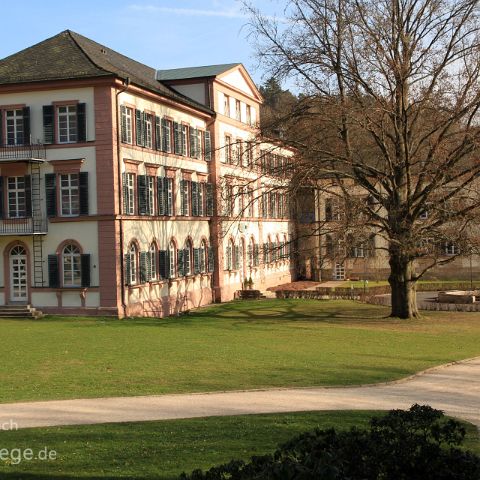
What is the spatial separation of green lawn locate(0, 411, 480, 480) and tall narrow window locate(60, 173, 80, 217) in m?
22.9

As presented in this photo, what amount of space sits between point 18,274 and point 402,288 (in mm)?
17822

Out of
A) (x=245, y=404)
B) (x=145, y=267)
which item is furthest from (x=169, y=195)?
(x=245, y=404)

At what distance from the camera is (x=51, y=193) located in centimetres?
3447

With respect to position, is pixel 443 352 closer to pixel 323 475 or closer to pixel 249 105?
pixel 323 475

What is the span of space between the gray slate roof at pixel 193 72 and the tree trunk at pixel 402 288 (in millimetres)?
18424

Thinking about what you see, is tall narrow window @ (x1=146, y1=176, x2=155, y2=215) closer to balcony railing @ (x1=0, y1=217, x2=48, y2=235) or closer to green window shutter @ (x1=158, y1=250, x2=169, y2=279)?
green window shutter @ (x1=158, y1=250, x2=169, y2=279)

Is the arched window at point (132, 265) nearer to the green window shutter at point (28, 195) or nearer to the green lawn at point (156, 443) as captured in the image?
the green window shutter at point (28, 195)

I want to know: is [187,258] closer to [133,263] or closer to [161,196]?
[161,196]

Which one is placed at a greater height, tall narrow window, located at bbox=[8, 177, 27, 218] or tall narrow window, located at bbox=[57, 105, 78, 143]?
tall narrow window, located at bbox=[57, 105, 78, 143]

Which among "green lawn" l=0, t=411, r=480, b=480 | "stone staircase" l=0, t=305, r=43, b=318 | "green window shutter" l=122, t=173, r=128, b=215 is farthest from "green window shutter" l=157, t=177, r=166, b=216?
"green lawn" l=0, t=411, r=480, b=480

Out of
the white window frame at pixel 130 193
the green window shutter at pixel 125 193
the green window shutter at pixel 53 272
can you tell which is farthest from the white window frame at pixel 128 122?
the green window shutter at pixel 53 272

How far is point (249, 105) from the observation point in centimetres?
5372

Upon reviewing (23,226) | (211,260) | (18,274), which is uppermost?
(23,226)

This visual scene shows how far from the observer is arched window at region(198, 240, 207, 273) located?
45312 mm
